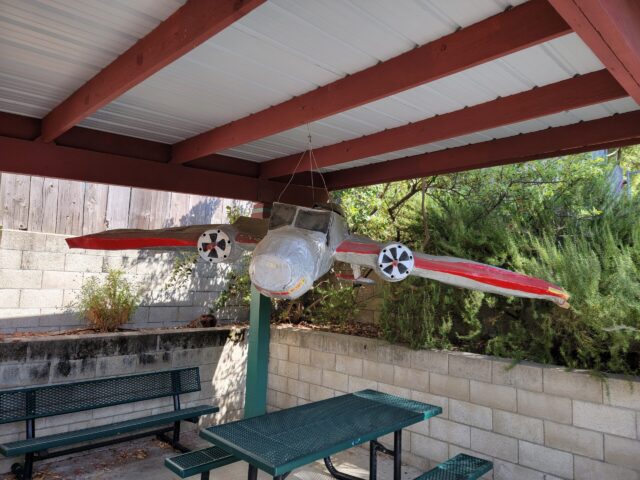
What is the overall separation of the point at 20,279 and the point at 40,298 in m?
0.32

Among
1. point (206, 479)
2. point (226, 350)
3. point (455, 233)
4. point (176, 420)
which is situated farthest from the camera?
point (226, 350)

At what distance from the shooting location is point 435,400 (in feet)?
15.8

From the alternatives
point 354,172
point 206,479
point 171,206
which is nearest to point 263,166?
point 354,172

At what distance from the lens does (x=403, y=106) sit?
373cm

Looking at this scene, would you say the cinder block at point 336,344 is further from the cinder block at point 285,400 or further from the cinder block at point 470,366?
the cinder block at point 470,366

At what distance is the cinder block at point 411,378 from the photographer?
492 centimetres

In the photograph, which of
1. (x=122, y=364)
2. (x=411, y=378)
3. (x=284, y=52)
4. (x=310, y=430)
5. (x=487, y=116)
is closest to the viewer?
(x=284, y=52)

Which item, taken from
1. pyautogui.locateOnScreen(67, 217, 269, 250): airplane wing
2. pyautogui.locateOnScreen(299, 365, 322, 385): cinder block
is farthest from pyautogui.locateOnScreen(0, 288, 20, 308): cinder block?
pyautogui.locateOnScreen(299, 365, 322, 385): cinder block

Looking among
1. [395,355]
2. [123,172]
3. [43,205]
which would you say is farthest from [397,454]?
[43,205]

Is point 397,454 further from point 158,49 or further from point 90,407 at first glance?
point 158,49

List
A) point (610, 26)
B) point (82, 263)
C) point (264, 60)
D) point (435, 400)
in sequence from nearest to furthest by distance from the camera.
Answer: point (610, 26), point (264, 60), point (435, 400), point (82, 263)

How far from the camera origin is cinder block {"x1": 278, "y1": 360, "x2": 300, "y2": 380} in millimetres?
6184

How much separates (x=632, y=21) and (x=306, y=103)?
6.96 ft

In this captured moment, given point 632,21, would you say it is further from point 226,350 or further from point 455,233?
point 226,350
